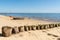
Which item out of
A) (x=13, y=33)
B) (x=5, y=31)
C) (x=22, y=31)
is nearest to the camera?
(x=5, y=31)

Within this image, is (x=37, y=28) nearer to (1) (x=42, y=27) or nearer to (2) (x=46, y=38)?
(1) (x=42, y=27)

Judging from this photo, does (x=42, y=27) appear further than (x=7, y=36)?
Yes

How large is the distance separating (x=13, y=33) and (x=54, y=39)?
101 inches

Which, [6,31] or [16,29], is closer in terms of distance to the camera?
[6,31]

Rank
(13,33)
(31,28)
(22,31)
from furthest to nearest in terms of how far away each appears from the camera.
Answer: (31,28) → (22,31) → (13,33)

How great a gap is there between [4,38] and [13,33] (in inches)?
38.8

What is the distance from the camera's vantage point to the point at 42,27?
8352 mm

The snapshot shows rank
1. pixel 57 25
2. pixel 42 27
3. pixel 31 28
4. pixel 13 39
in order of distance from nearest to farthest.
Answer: pixel 13 39
pixel 31 28
pixel 42 27
pixel 57 25

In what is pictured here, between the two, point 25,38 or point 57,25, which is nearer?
point 25,38

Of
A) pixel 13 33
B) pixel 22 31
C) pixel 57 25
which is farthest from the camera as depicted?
pixel 57 25

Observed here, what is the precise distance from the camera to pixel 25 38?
5938mm

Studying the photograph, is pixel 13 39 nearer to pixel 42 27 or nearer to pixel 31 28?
pixel 31 28

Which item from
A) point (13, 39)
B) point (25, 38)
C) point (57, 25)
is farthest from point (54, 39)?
point (57, 25)

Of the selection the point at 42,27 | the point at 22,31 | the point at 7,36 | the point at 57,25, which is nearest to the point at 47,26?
the point at 42,27
